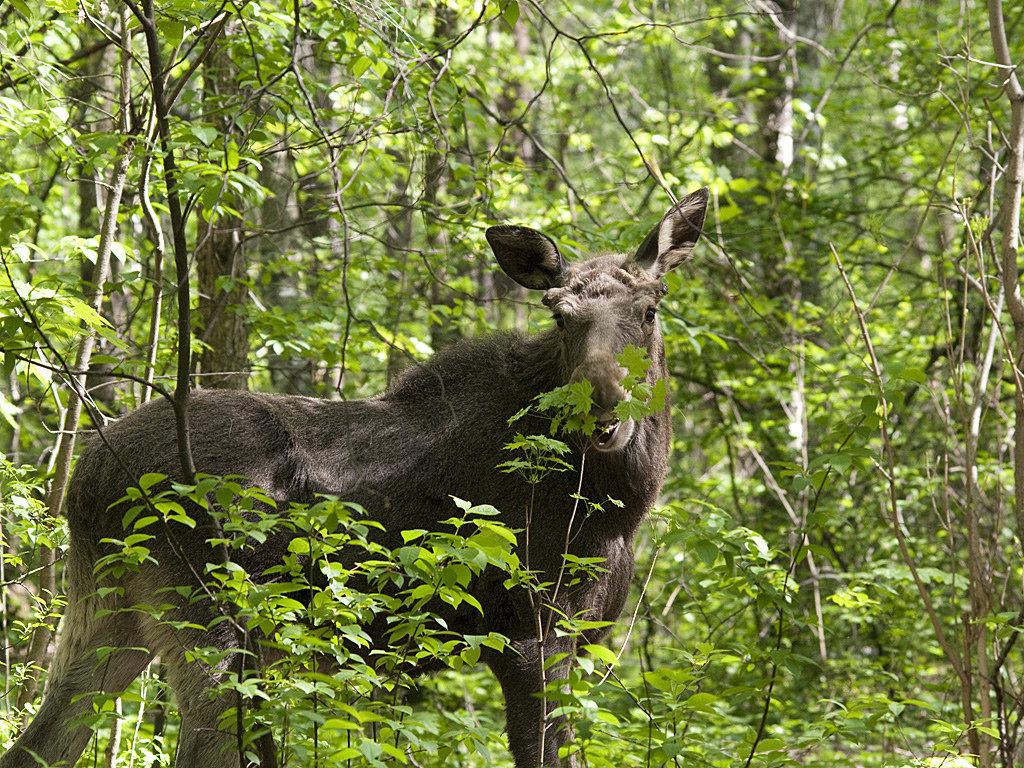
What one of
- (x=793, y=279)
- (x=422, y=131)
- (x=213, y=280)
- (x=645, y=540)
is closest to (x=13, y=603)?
(x=213, y=280)

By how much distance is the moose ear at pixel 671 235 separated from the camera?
260 inches

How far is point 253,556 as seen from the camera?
568 centimetres

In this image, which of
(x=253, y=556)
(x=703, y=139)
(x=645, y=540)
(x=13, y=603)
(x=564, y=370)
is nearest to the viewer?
(x=253, y=556)

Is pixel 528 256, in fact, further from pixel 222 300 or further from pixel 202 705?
pixel 202 705

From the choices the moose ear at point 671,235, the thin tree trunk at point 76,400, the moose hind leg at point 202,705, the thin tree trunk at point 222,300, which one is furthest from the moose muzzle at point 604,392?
the thin tree trunk at point 222,300

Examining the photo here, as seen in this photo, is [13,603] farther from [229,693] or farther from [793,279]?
[793,279]

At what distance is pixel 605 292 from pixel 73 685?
12.3 feet

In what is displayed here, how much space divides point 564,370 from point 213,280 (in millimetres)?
3341

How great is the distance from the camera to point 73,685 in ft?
18.6

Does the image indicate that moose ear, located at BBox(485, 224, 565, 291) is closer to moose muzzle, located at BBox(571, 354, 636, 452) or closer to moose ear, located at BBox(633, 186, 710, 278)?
moose ear, located at BBox(633, 186, 710, 278)

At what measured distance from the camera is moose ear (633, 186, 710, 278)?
21.6ft

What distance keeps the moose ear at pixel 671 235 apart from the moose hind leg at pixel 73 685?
12.7 ft

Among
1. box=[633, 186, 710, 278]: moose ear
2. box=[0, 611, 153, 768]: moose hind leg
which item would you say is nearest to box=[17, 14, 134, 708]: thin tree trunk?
box=[0, 611, 153, 768]: moose hind leg

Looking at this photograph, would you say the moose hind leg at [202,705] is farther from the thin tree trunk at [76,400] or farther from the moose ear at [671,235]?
the moose ear at [671,235]
